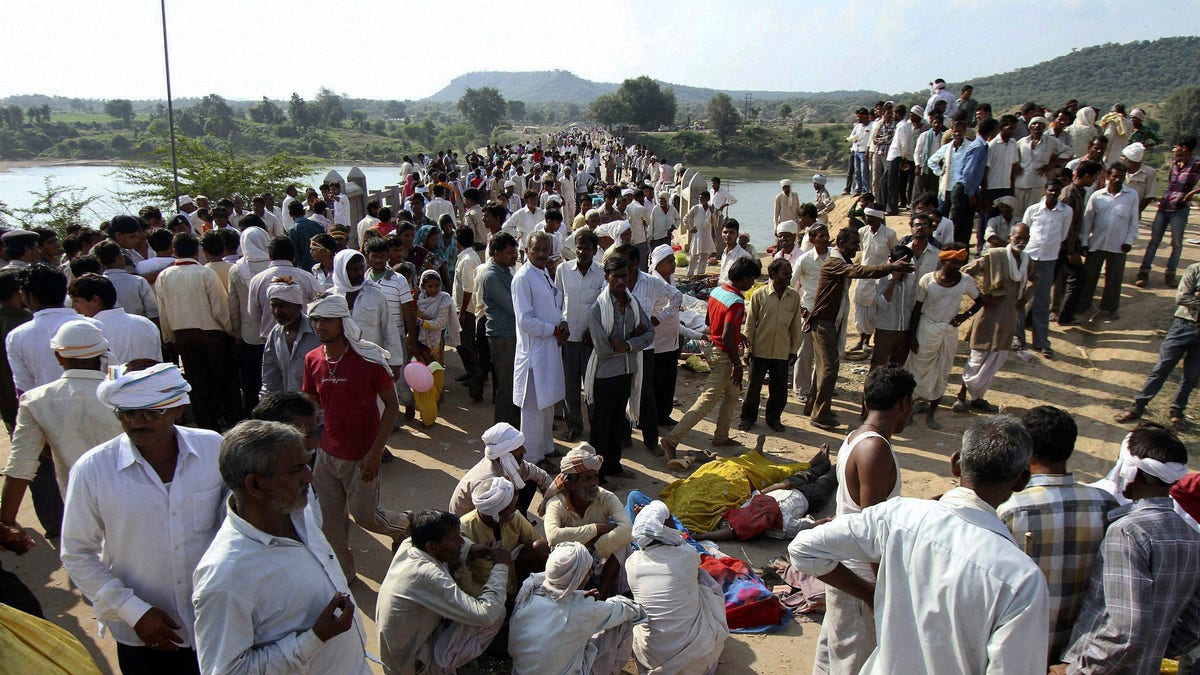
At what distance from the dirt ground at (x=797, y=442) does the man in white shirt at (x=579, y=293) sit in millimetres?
875

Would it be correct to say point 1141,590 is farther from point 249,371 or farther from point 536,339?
point 249,371

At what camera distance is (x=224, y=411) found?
5.62 meters

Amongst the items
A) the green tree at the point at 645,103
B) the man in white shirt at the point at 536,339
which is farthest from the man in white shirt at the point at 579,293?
the green tree at the point at 645,103

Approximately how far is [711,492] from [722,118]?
65.0 meters

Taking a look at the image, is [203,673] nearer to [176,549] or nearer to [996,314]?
[176,549]

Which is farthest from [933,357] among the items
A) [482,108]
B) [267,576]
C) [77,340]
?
[482,108]

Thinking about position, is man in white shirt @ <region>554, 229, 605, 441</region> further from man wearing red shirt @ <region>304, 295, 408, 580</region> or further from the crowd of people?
man wearing red shirt @ <region>304, 295, 408, 580</region>

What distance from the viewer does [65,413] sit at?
9.80 feet

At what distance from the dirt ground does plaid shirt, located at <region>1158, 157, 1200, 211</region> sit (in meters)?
1.12

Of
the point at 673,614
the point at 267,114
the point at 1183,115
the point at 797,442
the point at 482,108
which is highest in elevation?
the point at 482,108

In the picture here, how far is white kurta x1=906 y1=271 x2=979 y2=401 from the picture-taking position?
6172 millimetres

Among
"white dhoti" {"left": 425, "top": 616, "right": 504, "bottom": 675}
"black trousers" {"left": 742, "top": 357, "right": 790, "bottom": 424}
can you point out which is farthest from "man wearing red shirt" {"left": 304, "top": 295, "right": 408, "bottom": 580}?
"black trousers" {"left": 742, "top": 357, "right": 790, "bottom": 424}

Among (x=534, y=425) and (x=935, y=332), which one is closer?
(x=534, y=425)

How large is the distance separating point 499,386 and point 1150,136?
12068mm
